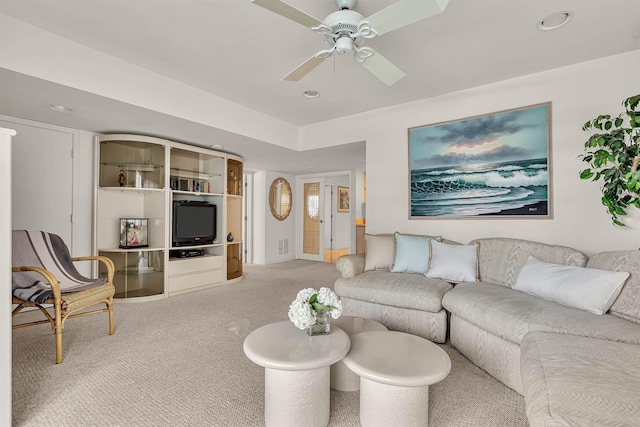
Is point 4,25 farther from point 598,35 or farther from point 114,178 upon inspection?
point 598,35

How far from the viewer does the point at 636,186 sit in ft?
6.64

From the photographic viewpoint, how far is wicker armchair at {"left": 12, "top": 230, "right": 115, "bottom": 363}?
2311 millimetres

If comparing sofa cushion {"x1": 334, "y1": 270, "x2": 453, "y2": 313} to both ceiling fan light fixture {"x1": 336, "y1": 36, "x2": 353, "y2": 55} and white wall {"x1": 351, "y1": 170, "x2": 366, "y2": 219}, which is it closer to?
ceiling fan light fixture {"x1": 336, "y1": 36, "x2": 353, "y2": 55}

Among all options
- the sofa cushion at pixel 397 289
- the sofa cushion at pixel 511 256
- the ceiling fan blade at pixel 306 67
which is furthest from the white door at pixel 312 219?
the ceiling fan blade at pixel 306 67

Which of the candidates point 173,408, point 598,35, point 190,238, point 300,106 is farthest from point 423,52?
point 190,238

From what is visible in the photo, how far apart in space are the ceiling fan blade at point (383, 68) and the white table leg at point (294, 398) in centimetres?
197

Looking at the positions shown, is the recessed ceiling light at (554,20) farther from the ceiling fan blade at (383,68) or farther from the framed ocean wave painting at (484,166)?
the ceiling fan blade at (383,68)

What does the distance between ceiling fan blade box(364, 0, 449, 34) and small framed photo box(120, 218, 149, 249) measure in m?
3.86

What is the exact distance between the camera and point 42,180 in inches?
142

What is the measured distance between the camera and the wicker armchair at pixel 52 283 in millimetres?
2311

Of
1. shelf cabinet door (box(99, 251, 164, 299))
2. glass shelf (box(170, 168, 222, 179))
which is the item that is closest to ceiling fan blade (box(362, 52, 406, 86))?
glass shelf (box(170, 168, 222, 179))

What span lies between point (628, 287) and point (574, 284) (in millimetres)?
261

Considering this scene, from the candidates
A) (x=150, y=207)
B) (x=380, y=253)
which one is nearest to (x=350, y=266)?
(x=380, y=253)

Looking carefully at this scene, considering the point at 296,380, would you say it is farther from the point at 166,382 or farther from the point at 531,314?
the point at 531,314
